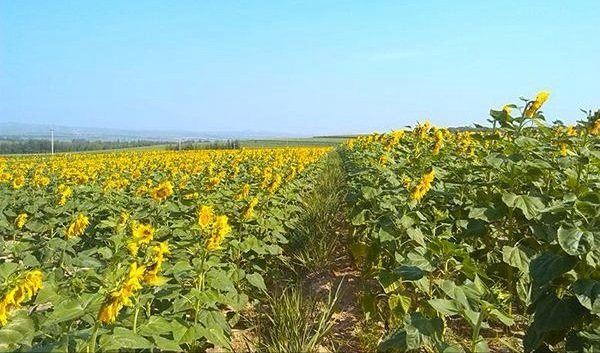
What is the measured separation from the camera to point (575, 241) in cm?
220

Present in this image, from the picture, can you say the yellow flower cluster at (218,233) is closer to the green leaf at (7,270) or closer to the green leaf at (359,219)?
the green leaf at (7,270)

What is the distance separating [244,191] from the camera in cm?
474

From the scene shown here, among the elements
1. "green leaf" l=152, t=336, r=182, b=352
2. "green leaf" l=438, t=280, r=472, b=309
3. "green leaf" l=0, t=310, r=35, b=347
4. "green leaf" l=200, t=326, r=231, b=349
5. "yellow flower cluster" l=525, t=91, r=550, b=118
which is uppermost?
"yellow flower cluster" l=525, t=91, r=550, b=118

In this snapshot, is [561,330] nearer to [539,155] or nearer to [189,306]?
[539,155]

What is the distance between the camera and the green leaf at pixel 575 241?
216cm

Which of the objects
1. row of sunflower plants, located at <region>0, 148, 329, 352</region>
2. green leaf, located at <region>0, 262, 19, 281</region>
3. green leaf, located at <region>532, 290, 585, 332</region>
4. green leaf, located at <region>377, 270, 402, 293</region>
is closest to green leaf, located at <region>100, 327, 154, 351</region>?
row of sunflower plants, located at <region>0, 148, 329, 352</region>

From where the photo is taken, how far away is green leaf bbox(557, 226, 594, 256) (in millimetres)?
2160

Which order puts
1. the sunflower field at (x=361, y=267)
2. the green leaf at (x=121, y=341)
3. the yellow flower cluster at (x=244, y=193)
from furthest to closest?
the yellow flower cluster at (x=244, y=193) → the sunflower field at (x=361, y=267) → the green leaf at (x=121, y=341)

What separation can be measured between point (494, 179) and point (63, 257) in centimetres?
333

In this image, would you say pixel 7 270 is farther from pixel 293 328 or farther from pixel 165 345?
pixel 293 328

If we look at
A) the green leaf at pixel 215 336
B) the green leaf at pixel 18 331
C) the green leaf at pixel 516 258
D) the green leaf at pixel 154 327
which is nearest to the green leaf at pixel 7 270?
the green leaf at pixel 18 331

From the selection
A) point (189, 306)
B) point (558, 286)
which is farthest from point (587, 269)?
point (189, 306)

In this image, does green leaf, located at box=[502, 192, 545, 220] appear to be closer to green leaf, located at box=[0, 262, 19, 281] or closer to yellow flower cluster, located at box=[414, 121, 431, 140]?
yellow flower cluster, located at box=[414, 121, 431, 140]

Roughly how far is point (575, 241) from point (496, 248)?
1.70m
